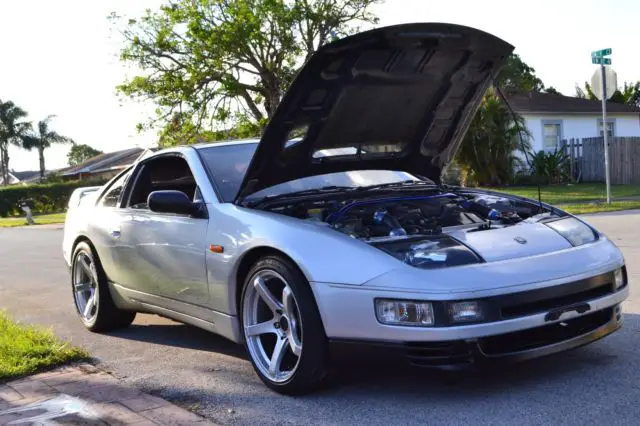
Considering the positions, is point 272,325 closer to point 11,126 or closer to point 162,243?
point 162,243

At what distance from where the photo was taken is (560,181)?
2805cm

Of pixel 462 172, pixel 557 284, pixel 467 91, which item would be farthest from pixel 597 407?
pixel 462 172

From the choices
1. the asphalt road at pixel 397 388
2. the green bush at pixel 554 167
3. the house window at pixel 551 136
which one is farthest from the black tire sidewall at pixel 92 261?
the house window at pixel 551 136

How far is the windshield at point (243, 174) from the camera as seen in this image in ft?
16.6

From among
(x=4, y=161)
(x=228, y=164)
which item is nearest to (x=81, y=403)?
(x=228, y=164)

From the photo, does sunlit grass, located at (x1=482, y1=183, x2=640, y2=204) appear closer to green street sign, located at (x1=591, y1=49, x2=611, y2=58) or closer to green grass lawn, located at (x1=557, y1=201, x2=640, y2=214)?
green grass lawn, located at (x1=557, y1=201, x2=640, y2=214)

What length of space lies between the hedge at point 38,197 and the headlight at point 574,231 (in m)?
43.2

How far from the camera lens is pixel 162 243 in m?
5.18

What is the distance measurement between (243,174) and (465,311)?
6.94 ft

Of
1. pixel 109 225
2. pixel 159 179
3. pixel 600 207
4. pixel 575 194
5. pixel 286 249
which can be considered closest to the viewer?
pixel 286 249

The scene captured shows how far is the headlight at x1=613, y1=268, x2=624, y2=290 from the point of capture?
422cm

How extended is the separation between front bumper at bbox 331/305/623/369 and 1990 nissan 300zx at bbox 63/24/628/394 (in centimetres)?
1

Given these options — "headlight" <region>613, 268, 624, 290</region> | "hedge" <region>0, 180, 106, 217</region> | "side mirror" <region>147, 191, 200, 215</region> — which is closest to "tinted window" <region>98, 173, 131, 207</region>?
"side mirror" <region>147, 191, 200, 215</region>

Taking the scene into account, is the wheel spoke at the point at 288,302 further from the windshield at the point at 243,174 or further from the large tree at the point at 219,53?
the large tree at the point at 219,53
